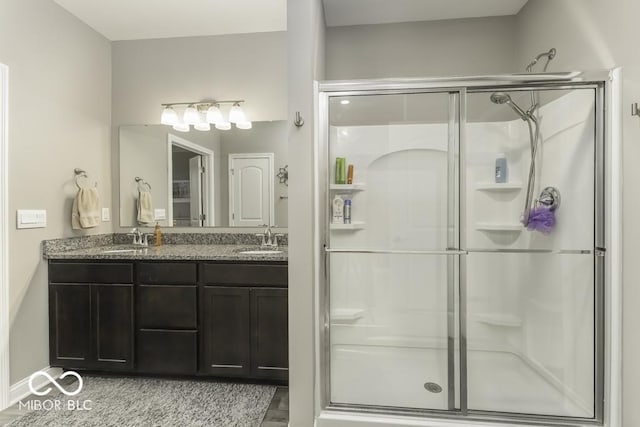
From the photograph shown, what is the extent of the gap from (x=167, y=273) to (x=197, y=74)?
177 cm

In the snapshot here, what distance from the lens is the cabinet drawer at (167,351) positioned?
2.31 metres

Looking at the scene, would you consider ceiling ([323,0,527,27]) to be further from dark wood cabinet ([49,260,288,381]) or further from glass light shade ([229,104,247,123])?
dark wood cabinet ([49,260,288,381])

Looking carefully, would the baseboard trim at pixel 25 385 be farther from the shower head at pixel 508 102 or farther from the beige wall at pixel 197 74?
the shower head at pixel 508 102

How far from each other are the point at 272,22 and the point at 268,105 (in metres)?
0.65

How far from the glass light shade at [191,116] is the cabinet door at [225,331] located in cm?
150

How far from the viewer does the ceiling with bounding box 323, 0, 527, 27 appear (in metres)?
2.42

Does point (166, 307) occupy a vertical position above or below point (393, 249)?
below

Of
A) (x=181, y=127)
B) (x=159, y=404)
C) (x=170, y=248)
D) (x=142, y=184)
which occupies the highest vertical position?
(x=181, y=127)

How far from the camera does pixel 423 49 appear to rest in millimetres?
2709

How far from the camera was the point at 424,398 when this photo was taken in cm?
192

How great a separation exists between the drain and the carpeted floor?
98 cm

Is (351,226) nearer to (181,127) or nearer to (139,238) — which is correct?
(181,127)

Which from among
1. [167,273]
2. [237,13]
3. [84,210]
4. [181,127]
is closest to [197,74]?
[181,127]

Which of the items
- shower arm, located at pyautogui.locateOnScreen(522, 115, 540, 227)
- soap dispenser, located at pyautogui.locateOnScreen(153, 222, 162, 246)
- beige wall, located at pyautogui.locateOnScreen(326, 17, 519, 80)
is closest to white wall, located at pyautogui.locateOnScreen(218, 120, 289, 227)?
soap dispenser, located at pyautogui.locateOnScreen(153, 222, 162, 246)
